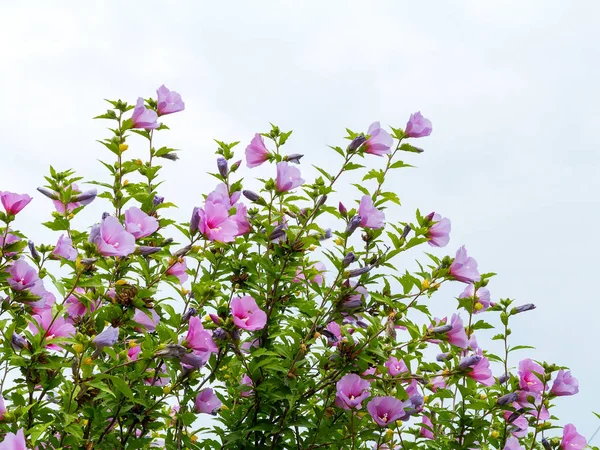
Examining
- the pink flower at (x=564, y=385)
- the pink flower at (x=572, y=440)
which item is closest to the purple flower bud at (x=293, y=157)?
the pink flower at (x=564, y=385)

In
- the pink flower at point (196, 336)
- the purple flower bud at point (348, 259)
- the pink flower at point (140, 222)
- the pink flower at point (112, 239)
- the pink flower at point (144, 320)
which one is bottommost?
the pink flower at point (196, 336)

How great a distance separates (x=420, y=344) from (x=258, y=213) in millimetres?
1061

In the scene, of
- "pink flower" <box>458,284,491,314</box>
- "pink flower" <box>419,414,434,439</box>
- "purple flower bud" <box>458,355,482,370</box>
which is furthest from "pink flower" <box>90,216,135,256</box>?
"pink flower" <box>419,414,434,439</box>

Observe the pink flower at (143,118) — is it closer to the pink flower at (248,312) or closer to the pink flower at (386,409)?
the pink flower at (248,312)

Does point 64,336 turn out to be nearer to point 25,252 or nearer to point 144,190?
point 25,252

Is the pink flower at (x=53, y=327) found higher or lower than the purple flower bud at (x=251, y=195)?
lower

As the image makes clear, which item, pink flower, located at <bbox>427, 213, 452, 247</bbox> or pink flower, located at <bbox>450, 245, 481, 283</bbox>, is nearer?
pink flower, located at <bbox>450, 245, 481, 283</bbox>

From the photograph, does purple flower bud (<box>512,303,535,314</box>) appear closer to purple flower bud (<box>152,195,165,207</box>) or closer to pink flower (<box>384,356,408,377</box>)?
pink flower (<box>384,356,408,377</box>)

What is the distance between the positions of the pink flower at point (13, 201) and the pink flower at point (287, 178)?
116 cm

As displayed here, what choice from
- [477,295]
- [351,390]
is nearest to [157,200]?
[351,390]

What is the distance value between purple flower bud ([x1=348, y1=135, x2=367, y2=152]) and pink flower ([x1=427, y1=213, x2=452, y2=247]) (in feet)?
1.69

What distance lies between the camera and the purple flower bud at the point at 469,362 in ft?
11.0

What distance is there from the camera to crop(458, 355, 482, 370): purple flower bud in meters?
3.37

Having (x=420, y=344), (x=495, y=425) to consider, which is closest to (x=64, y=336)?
(x=420, y=344)
